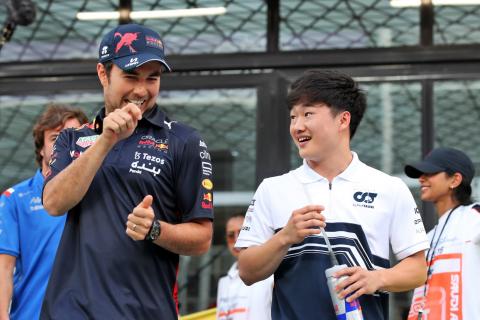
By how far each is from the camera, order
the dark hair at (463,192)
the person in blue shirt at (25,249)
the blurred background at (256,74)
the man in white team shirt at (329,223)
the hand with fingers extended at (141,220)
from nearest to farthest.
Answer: the hand with fingers extended at (141,220), the man in white team shirt at (329,223), the person in blue shirt at (25,249), the dark hair at (463,192), the blurred background at (256,74)

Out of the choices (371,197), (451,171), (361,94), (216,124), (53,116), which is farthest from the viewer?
(216,124)

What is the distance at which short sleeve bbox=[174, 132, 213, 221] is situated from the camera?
376cm

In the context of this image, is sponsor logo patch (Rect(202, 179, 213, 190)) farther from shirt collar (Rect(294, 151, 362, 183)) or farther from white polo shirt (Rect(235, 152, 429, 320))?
shirt collar (Rect(294, 151, 362, 183))

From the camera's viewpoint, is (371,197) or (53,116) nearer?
(371,197)

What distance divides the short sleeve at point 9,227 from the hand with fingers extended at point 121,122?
1.64 m

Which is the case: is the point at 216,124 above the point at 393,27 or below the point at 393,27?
below

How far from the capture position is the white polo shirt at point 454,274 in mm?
5727

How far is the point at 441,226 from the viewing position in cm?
607

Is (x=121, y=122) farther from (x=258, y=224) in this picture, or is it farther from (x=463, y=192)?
(x=463, y=192)

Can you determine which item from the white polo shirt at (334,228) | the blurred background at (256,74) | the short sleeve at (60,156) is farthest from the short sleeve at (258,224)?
the blurred background at (256,74)

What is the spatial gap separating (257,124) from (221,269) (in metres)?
1.24

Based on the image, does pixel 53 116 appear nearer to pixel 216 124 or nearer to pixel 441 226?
pixel 441 226

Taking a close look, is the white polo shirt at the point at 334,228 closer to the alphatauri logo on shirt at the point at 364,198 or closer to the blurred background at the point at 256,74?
the alphatauri logo on shirt at the point at 364,198

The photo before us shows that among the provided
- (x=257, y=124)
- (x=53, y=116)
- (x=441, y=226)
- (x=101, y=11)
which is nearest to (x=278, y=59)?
(x=257, y=124)
